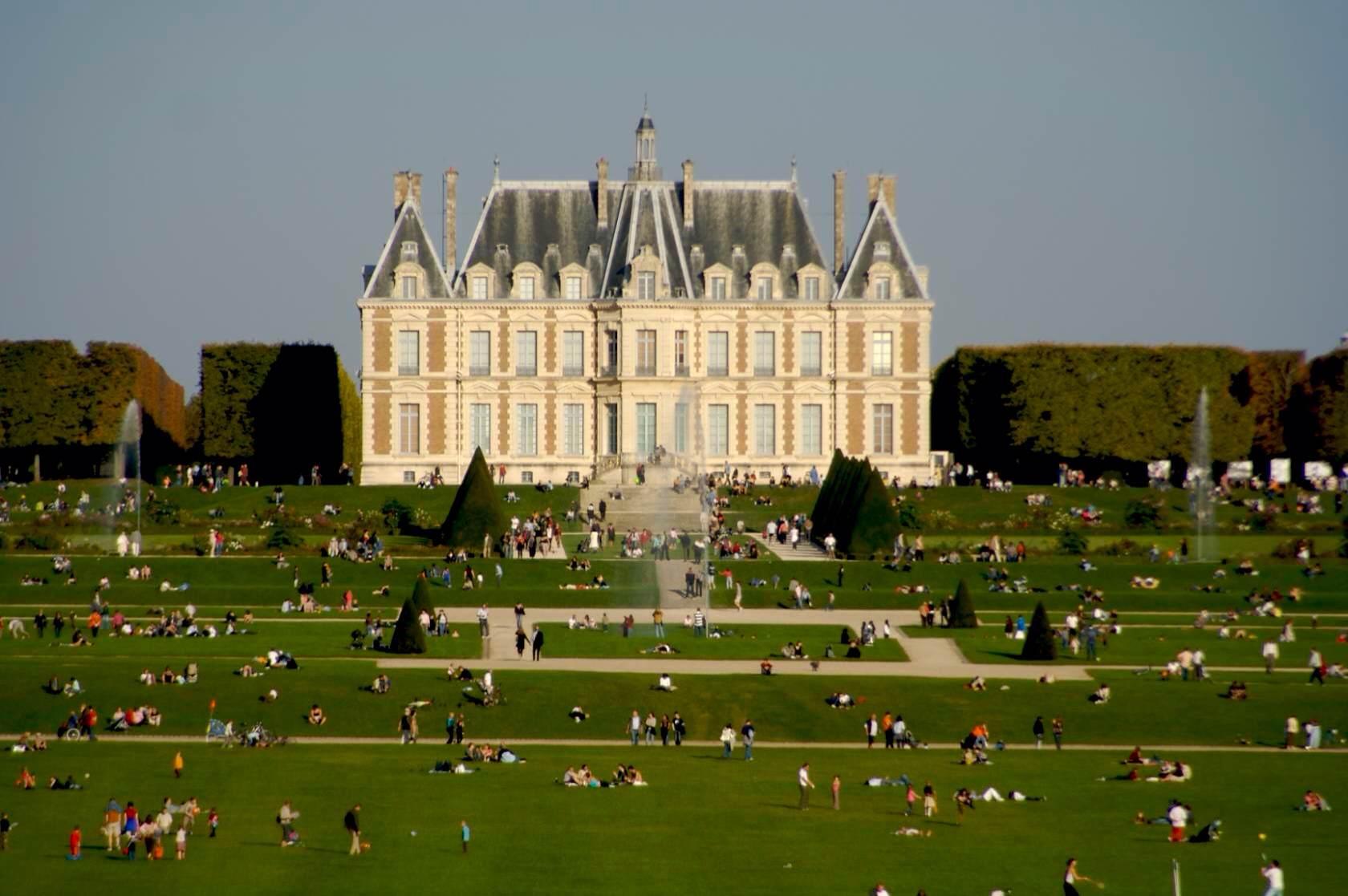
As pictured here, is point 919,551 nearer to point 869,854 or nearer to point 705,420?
point 705,420

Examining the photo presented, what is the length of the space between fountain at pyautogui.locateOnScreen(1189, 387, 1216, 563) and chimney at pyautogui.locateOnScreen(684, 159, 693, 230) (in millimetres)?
20751

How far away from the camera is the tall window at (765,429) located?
8656 cm

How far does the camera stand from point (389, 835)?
34438 millimetres

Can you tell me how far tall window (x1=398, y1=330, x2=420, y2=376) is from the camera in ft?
284

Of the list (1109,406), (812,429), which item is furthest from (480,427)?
(1109,406)

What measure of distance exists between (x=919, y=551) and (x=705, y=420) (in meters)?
21.7

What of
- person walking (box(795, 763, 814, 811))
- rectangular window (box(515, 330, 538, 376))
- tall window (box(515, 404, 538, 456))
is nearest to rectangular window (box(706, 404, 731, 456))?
tall window (box(515, 404, 538, 456))

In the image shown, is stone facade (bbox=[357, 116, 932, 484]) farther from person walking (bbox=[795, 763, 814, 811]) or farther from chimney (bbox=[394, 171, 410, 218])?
person walking (bbox=[795, 763, 814, 811])

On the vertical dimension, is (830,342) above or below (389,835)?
above

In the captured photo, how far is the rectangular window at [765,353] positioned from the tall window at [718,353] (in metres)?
1.03

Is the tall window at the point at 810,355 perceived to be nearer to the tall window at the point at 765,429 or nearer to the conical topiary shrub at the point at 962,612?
the tall window at the point at 765,429

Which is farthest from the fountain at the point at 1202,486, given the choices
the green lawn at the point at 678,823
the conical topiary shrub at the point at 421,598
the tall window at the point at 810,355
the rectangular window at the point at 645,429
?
the green lawn at the point at 678,823

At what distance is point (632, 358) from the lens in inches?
3396

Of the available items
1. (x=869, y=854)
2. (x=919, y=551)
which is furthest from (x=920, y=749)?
(x=919, y=551)
